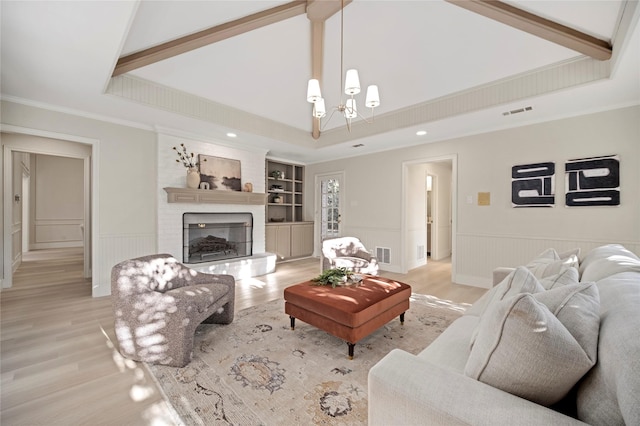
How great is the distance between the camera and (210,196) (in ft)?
15.3

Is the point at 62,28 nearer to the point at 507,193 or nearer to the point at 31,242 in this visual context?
the point at 507,193

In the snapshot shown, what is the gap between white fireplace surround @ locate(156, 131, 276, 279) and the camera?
14.3 ft

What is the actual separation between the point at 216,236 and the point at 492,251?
4.76m

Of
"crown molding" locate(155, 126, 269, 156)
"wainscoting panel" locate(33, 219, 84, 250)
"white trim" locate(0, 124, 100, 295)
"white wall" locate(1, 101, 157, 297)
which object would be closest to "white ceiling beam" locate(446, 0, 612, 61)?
"crown molding" locate(155, 126, 269, 156)

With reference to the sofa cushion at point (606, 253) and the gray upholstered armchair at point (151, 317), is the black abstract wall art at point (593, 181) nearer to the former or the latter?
the sofa cushion at point (606, 253)

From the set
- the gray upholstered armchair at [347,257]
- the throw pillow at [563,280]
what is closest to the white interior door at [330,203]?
the gray upholstered armchair at [347,257]

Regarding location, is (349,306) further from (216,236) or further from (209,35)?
(216,236)

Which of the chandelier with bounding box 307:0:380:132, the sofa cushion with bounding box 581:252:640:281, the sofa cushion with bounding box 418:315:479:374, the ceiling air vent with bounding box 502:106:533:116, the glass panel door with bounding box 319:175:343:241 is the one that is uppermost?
the ceiling air vent with bounding box 502:106:533:116

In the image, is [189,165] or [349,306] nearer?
[349,306]

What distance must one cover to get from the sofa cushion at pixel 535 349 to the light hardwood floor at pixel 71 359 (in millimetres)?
1731

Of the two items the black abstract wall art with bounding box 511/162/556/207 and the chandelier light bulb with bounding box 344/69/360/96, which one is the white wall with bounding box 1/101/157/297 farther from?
the black abstract wall art with bounding box 511/162/556/207

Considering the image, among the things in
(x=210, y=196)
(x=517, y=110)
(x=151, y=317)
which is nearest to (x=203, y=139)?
(x=210, y=196)

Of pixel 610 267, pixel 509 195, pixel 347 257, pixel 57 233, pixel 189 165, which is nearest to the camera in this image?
pixel 610 267

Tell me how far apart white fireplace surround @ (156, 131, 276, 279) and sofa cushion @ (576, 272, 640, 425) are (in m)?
4.52
